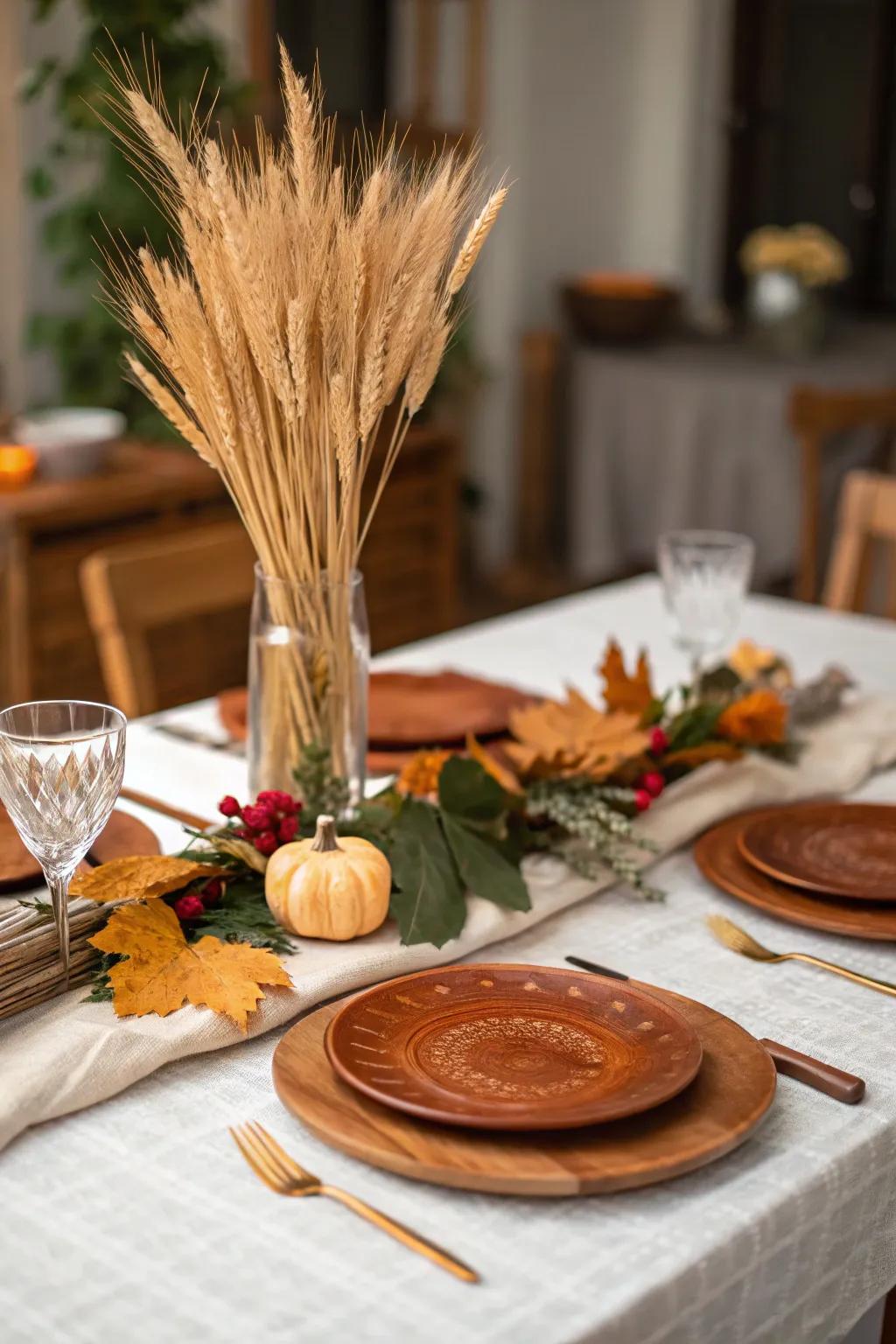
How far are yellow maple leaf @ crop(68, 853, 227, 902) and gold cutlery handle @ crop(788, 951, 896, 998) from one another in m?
0.43

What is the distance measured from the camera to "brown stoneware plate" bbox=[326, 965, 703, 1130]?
0.85 m

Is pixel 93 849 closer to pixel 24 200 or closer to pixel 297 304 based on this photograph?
pixel 297 304

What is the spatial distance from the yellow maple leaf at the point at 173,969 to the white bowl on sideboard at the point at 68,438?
6.36ft

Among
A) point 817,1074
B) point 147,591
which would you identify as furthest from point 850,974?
point 147,591

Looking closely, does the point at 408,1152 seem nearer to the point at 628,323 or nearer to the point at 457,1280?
the point at 457,1280

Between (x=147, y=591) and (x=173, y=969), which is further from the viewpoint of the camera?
(x=147, y=591)

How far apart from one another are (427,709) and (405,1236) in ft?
2.72

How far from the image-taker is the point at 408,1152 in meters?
0.83

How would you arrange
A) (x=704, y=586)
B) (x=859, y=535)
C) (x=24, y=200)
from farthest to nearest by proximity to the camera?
(x=24, y=200) < (x=859, y=535) < (x=704, y=586)

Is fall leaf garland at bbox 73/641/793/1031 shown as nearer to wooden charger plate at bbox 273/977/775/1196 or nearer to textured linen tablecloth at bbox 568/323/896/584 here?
wooden charger plate at bbox 273/977/775/1196

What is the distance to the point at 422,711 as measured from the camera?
1.57 m

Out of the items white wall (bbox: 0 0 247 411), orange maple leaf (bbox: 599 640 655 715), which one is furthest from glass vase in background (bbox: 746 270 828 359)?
orange maple leaf (bbox: 599 640 655 715)

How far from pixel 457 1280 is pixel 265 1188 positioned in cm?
13

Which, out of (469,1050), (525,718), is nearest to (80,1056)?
(469,1050)
